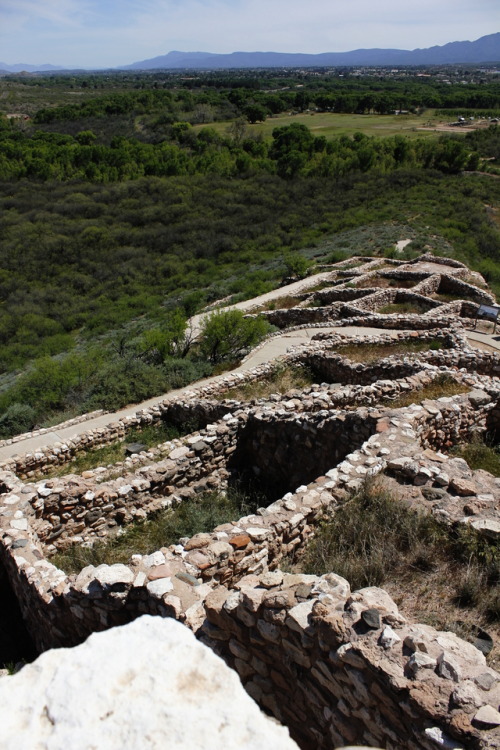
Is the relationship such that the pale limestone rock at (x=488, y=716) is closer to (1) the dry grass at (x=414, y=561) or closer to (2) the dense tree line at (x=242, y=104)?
(1) the dry grass at (x=414, y=561)

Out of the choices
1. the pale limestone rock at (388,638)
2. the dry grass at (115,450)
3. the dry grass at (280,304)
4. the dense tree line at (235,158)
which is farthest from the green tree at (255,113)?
the pale limestone rock at (388,638)

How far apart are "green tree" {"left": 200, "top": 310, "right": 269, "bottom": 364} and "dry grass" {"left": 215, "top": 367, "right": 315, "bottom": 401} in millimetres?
2984

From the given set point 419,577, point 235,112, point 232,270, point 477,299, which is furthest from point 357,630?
point 235,112

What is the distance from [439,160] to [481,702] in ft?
194

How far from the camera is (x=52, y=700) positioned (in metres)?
1.95

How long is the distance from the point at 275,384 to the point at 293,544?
23.5ft

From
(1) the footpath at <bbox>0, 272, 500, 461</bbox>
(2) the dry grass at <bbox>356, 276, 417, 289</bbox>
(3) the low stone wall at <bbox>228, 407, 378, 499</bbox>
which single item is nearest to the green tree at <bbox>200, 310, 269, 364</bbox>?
(1) the footpath at <bbox>0, 272, 500, 461</bbox>

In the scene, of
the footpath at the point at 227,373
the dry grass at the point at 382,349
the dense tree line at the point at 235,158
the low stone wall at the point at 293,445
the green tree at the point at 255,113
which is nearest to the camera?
the low stone wall at the point at 293,445

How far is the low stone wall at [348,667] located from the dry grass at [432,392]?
5.86 m

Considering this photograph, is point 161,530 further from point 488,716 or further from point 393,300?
point 393,300

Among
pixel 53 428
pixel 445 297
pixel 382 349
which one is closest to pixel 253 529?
pixel 53 428

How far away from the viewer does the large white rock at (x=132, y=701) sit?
1.81 m

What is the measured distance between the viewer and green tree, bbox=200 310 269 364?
16.0 metres

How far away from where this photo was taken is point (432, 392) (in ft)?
31.9
